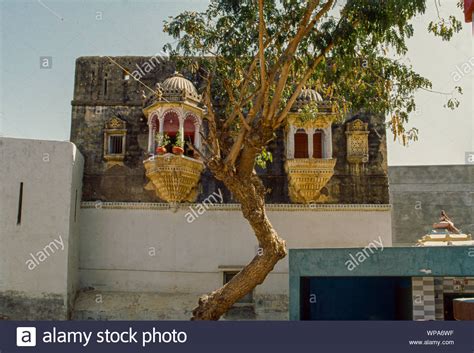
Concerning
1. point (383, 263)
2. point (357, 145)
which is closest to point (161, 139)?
point (357, 145)

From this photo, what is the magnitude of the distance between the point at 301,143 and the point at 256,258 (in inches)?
266

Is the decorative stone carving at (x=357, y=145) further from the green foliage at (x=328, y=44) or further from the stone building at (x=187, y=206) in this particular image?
the green foliage at (x=328, y=44)

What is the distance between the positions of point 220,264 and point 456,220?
9337mm

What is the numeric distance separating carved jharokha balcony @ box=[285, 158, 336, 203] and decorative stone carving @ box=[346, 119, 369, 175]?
1.04 meters

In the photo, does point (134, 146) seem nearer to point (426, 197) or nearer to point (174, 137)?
point (174, 137)

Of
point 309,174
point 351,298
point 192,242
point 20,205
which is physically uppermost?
point 309,174

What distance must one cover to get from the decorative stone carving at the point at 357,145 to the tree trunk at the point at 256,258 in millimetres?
6675

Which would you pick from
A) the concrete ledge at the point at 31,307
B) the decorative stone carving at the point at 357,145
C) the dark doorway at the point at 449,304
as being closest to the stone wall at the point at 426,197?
the decorative stone carving at the point at 357,145

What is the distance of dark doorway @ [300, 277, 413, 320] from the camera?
16.1m

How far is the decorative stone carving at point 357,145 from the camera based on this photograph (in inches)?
702

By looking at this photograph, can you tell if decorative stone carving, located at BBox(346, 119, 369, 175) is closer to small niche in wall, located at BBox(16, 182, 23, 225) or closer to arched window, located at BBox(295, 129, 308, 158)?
arched window, located at BBox(295, 129, 308, 158)

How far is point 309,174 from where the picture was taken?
1712 centimetres

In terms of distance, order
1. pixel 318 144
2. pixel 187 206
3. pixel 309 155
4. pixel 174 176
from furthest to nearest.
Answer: pixel 318 144, pixel 187 206, pixel 309 155, pixel 174 176

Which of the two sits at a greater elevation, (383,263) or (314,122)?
(314,122)
